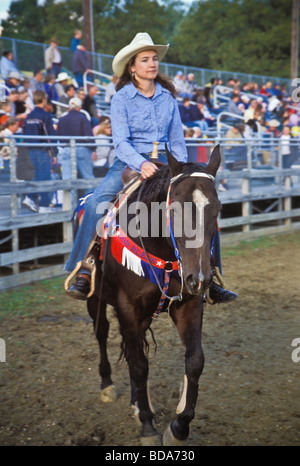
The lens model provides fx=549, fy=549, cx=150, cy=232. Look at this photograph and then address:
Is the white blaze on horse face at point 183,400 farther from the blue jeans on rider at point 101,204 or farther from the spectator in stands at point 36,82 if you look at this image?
the spectator in stands at point 36,82

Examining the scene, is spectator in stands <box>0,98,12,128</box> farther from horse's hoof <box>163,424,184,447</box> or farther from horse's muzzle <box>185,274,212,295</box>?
horse's muzzle <box>185,274,212,295</box>

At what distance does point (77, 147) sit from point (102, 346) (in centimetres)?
475

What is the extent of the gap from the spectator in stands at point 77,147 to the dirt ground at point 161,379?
227 cm

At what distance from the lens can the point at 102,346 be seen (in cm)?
506

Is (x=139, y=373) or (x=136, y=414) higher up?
(x=139, y=373)

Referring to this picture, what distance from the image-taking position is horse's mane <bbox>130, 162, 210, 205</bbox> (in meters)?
3.62

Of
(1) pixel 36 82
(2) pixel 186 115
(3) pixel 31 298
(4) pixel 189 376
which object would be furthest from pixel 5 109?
(4) pixel 189 376
